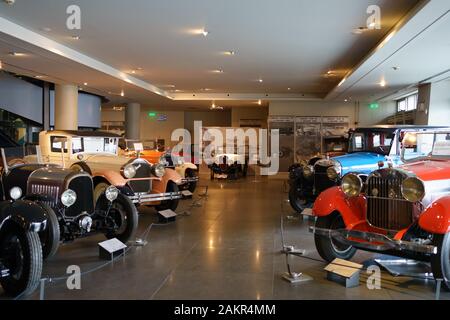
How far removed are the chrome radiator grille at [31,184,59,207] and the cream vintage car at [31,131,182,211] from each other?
5.15ft

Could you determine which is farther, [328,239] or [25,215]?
[328,239]

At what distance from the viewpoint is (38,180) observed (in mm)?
4520

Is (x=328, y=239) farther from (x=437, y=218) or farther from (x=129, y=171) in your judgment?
(x=129, y=171)

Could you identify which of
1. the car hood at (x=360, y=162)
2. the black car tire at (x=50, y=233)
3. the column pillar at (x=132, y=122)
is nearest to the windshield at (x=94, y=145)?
the black car tire at (x=50, y=233)

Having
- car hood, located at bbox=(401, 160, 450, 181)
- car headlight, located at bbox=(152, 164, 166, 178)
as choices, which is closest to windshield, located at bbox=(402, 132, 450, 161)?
car hood, located at bbox=(401, 160, 450, 181)

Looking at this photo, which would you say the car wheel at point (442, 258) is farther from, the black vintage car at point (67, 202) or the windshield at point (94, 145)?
the windshield at point (94, 145)

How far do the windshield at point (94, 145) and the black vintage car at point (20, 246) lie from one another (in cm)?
410

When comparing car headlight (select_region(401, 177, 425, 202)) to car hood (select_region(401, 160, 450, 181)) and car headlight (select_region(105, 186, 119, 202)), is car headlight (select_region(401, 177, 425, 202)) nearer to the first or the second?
car hood (select_region(401, 160, 450, 181))

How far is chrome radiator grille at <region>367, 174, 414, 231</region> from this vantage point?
3793 millimetres

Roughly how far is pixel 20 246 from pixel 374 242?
321 cm

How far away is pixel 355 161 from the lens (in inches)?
281

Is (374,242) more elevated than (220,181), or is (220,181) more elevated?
(374,242)

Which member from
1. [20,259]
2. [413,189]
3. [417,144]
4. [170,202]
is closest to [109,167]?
[170,202]
